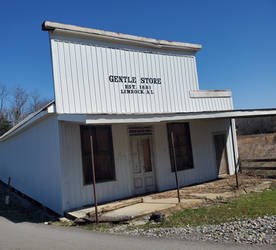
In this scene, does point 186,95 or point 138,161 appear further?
point 186,95

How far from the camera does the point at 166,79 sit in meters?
11.7

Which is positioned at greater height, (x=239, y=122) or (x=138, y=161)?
(x=239, y=122)

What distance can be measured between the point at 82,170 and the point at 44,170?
1.83 meters

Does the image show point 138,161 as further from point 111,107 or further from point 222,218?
point 222,218

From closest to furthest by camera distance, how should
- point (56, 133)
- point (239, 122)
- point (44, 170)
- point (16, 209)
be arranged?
point (56, 133) < point (44, 170) < point (16, 209) < point (239, 122)

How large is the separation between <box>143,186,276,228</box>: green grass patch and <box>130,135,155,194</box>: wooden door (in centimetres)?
296

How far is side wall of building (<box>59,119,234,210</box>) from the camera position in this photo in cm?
847

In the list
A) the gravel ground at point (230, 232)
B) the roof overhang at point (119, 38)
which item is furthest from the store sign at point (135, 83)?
the gravel ground at point (230, 232)

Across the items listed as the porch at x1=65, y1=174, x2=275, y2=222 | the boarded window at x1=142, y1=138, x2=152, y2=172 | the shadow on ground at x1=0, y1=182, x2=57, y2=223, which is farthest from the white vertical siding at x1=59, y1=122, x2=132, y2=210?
the boarded window at x1=142, y1=138, x2=152, y2=172

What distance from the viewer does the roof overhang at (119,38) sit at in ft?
29.7

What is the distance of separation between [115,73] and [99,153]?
2982 mm

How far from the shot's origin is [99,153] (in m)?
9.19

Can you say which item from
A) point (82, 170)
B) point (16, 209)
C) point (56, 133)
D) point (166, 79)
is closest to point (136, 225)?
point (82, 170)

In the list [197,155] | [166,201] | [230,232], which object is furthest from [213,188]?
[230,232]
